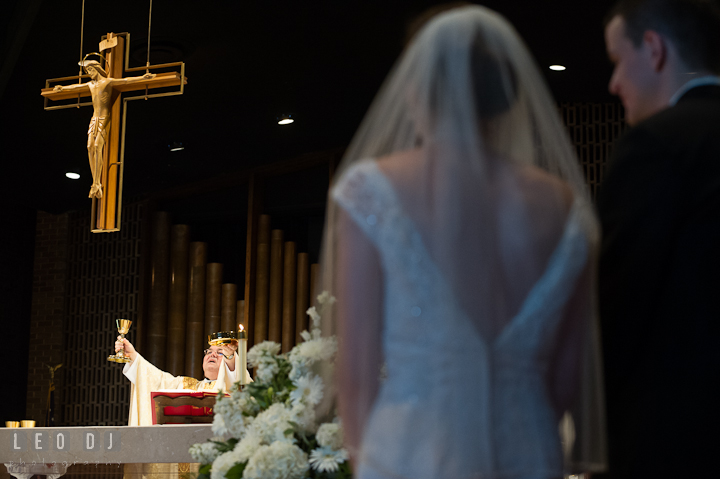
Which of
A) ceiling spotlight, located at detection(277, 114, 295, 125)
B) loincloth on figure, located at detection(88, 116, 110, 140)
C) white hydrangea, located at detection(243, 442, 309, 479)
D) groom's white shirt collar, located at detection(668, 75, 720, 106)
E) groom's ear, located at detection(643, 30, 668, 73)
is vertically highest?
ceiling spotlight, located at detection(277, 114, 295, 125)

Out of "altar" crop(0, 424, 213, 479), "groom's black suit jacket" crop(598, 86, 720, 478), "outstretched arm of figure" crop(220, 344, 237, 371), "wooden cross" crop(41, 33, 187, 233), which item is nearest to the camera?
"groom's black suit jacket" crop(598, 86, 720, 478)

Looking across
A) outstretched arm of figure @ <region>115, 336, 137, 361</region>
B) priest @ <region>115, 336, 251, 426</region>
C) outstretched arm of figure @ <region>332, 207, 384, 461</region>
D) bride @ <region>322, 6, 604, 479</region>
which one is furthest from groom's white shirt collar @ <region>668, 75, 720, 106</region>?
priest @ <region>115, 336, 251, 426</region>

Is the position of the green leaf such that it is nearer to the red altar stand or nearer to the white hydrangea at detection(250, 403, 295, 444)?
the white hydrangea at detection(250, 403, 295, 444)

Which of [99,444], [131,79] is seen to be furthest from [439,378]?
[131,79]

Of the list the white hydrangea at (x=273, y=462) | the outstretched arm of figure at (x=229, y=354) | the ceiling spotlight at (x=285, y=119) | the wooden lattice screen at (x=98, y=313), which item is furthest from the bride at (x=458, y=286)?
the wooden lattice screen at (x=98, y=313)

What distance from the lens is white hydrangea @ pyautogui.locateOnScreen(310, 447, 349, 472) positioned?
204 cm

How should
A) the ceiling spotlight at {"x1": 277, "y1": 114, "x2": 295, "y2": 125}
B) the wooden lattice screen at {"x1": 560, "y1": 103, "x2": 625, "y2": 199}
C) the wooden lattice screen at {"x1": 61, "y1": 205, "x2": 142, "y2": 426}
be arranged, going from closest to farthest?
the wooden lattice screen at {"x1": 560, "y1": 103, "x2": 625, "y2": 199}
the ceiling spotlight at {"x1": 277, "y1": 114, "x2": 295, "y2": 125}
the wooden lattice screen at {"x1": 61, "y1": 205, "x2": 142, "y2": 426}

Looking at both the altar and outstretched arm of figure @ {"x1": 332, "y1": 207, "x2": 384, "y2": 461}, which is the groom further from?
the altar

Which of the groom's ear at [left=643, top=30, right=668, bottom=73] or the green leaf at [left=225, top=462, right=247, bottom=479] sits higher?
the groom's ear at [left=643, top=30, right=668, bottom=73]

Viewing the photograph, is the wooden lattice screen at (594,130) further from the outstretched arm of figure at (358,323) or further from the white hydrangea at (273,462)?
the outstretched arm of figure at (358,323)

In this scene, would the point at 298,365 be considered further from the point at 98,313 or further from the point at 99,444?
the point at 98,313

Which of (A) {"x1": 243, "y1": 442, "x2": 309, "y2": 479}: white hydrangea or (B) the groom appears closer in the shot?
(B) the groom

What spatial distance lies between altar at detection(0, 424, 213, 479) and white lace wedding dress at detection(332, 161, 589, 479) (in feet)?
8.07


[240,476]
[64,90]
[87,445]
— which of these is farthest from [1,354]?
[240,476]
